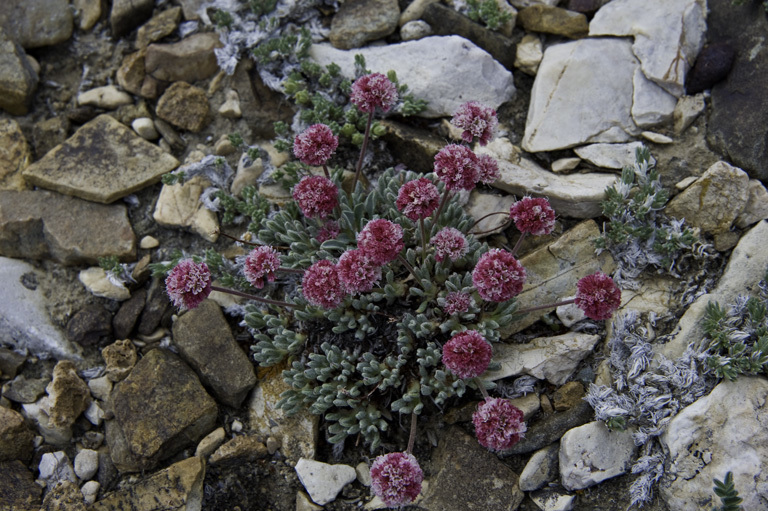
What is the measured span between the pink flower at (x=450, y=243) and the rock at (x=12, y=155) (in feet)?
15.2

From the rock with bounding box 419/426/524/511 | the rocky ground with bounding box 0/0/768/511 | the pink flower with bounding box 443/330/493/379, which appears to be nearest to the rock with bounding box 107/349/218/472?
the rocky ground with bounding box 0/0/768/511

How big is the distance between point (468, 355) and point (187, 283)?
2.19 m

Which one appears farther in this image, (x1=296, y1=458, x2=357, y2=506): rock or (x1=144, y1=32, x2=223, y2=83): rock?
(x1=144, y1=32, x2=223, y2=83): rock

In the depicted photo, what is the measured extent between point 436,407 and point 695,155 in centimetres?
345

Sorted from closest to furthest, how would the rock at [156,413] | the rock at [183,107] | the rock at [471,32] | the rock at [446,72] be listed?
the rock at [156,413] < the rock at [446,72] < the rock at [471,32] < the rock at [183,107]

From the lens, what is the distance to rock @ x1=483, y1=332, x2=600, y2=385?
509 centimetres

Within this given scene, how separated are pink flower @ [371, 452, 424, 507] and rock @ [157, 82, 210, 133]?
437 centimetres

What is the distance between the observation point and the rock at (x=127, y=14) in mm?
7094

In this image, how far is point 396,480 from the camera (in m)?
4.21

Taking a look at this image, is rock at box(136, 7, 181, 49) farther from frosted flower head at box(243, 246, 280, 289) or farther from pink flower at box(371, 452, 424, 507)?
pink flower at box(371, 452, 424, 507)

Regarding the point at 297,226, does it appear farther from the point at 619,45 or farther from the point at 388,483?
the point at 619,45

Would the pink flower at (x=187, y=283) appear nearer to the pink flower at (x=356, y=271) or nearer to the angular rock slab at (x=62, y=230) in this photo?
the pink flower at (x=356, y=271)

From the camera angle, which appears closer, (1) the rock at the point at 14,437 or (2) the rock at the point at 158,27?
(1) the rock at the point at 14,437

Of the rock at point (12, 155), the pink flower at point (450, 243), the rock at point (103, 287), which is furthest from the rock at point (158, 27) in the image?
the pink flower at point (450, 243)
